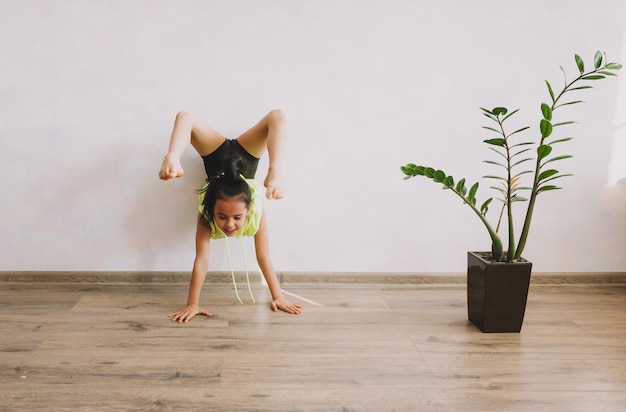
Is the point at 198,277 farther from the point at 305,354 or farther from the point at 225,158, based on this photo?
the point at 305,354

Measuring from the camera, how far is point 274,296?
1.94 meters

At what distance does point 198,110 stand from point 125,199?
0.45 m

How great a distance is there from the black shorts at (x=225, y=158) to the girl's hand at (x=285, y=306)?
0.47 meters

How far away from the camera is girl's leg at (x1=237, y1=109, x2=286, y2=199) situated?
5.64 ft

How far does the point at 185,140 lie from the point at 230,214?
29 cm

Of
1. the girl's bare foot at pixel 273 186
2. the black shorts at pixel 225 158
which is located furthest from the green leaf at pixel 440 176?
the black shorts at pixel 225 158

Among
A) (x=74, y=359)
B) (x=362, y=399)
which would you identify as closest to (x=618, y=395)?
(x=362, y=399)

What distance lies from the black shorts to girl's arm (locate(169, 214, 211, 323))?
21 cm

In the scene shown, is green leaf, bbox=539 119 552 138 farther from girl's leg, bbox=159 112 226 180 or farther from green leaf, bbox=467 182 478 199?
girl's leg, bbox=159 112 226 180

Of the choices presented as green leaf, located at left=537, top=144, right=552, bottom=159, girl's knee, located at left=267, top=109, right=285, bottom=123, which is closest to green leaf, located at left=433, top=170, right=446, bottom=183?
green leaf, located at left=537, top=144, right=552, bottom=159

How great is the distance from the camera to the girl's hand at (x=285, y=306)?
187 cm

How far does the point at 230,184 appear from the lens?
1.78m

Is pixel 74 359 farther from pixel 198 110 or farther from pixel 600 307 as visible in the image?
pixel 600 307

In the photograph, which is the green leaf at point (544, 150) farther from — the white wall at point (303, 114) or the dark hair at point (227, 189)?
the dark hair at point (227, 189)
